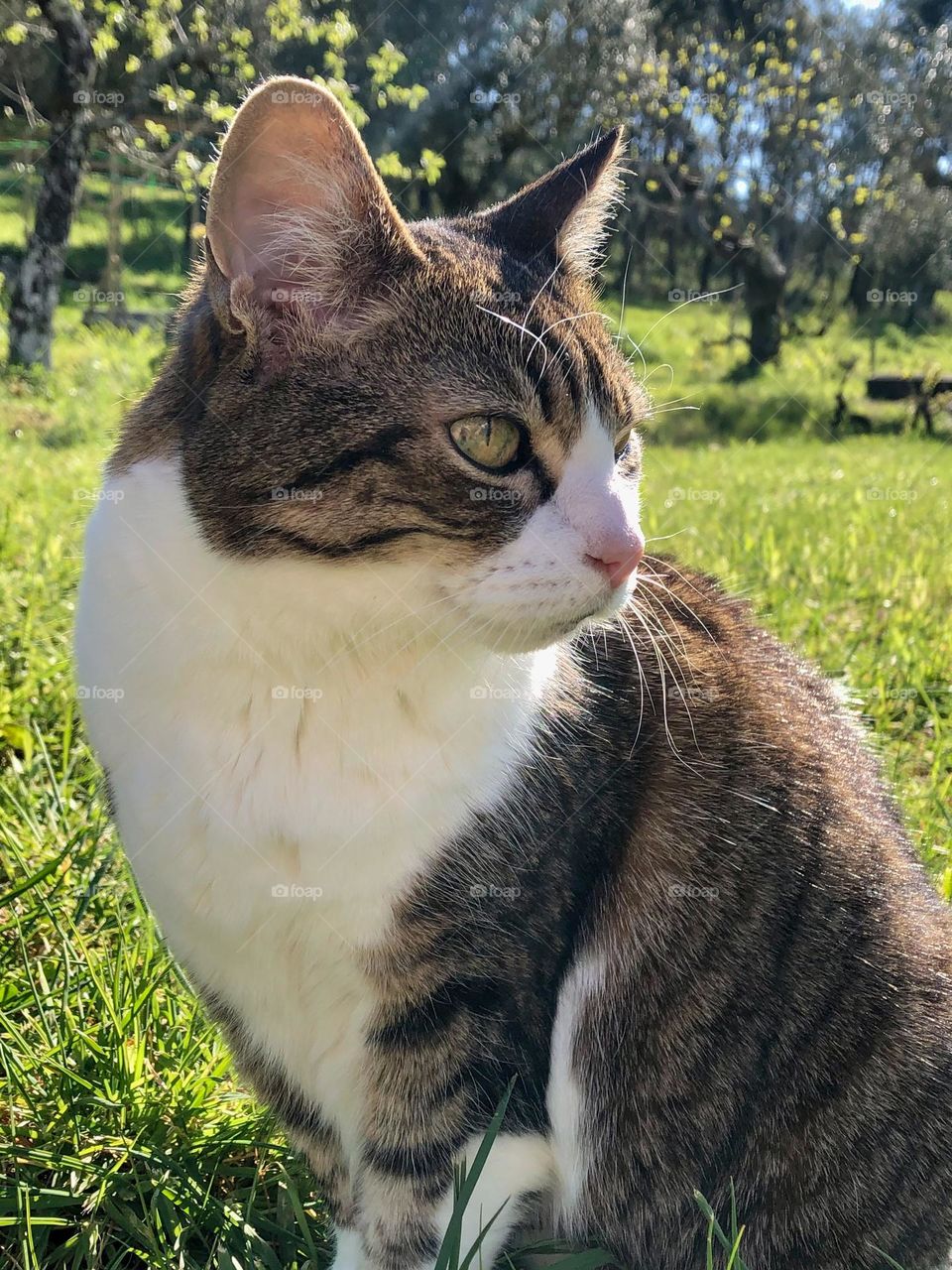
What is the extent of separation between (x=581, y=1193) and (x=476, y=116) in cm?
1417

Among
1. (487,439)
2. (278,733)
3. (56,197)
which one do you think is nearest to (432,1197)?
Answer: (278,733)

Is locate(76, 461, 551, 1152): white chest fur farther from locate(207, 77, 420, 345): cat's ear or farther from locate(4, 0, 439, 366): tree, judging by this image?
locate(4, 0, 439, 366): tree

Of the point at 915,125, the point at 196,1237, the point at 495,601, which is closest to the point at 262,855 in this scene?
the point at 495,601

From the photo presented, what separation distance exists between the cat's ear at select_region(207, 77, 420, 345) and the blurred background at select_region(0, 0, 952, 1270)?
67 centimetres

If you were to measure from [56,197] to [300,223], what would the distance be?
778 centimetres

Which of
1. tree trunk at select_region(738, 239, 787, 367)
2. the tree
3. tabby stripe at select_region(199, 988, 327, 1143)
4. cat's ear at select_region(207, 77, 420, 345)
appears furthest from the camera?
tree trunk at select_region(738, 239, 787, 367)

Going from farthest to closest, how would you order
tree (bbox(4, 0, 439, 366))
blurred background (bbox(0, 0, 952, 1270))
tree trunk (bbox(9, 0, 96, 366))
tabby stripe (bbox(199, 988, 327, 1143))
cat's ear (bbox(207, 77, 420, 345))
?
tree trunk (bbox(9, 0, 96, 366)) < tree (bbox(4, 0, 439, 366)) < blurred background (bbox(0, 0, 952, 1270)) < tabby stripe (bbox(199, 988, 327, 1143)) < cat's ear (bbox(207, 77, 420, 345))

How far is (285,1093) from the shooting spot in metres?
1.79

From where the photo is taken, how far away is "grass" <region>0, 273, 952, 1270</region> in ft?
5.54

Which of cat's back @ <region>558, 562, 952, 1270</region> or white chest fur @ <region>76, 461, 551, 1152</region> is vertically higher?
white chest fur @ <region>76, 461, 551, 1152</region>

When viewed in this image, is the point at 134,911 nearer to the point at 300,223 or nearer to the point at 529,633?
the point at 529,633

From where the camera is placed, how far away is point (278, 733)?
1.47m

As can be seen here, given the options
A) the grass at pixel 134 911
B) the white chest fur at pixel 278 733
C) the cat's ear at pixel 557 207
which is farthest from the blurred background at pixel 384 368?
the white chest fur at pixel 278 733

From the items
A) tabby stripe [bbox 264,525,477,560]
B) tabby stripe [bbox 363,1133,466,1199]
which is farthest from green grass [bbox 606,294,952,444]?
tabby stripe [bbox 363,1133,466,1199]
